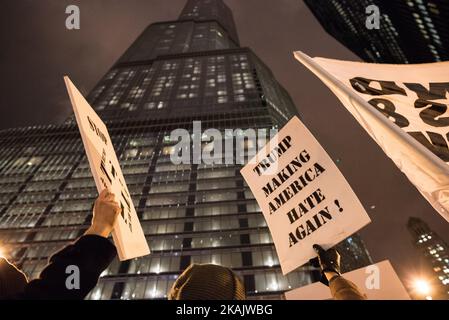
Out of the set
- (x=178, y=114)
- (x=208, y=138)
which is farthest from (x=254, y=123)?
(x=178, y=114)

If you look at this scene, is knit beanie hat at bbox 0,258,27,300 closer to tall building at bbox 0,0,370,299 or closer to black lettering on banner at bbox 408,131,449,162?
black lettering on banner at bbox 408,131,449,162

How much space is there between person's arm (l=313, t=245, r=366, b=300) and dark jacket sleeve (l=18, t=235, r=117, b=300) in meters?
1.60

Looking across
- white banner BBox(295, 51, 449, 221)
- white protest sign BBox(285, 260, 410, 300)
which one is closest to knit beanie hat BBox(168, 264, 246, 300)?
white protest sign BBox(285, 260, 410, 300)

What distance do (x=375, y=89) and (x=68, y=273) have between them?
4160 mm

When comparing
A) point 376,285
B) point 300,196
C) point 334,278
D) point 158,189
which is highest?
point 334,278

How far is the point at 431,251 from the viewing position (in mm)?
166625

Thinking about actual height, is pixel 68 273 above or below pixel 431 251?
above

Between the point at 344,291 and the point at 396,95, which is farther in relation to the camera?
the point at 396,95

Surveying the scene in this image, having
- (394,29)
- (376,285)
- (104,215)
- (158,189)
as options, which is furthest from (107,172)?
(394,29)

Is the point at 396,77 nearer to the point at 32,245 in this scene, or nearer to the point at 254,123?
the point at 32,245

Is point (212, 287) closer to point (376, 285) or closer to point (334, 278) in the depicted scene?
point (334, 278)

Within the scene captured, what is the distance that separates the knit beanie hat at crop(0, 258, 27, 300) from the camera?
4.50 feet

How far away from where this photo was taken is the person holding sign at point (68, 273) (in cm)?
127

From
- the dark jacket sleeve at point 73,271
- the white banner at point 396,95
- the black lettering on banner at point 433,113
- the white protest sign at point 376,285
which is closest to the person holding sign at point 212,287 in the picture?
the dark jacket sleeve at point 73,271
